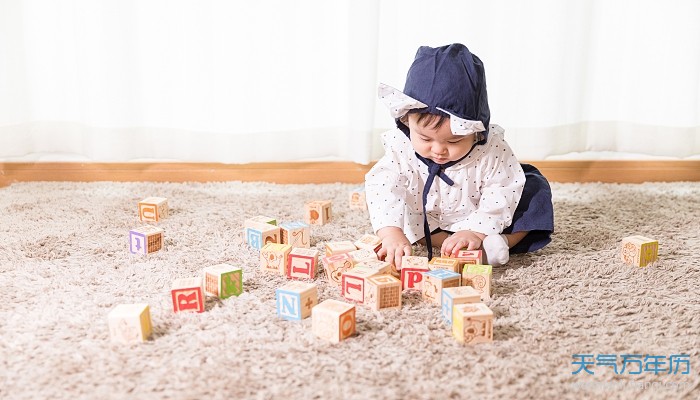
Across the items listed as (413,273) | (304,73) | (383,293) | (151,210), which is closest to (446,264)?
(413,273)

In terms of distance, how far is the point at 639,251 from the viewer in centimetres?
134

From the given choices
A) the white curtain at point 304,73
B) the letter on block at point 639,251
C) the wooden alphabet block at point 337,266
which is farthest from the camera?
the white curtain at point 304,73

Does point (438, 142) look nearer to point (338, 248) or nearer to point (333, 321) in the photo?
point (338, 248)

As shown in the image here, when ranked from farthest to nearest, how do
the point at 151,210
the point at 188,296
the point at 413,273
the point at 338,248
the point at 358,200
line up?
the point at 358,200, the point at 151,210, the point at 338,248, the point at 413,273, the point at 188,296

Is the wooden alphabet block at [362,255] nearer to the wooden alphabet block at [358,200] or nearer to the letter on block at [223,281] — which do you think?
the letter on block at [223,281]

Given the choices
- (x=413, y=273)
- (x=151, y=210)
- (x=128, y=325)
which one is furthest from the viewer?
(x=151, y=210)

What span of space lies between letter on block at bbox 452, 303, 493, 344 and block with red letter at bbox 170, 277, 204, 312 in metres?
0.42

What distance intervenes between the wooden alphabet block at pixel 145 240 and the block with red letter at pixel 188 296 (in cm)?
31

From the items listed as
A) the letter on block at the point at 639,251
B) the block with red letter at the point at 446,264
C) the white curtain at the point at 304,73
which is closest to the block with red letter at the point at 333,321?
the block with red letter at the point at 446,264

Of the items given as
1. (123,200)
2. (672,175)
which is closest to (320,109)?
(123,200)

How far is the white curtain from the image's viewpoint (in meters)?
1.92

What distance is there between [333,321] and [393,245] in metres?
0.36

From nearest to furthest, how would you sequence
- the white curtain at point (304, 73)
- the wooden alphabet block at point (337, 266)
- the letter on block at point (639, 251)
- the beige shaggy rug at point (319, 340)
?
the beige shaggy rug at point (319, 340) < the wooden alphabet block at point (337, 266) < the letter on block at point (639, 251) < the white curtain at point (304, 73)

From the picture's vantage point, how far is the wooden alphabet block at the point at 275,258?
1.28m
